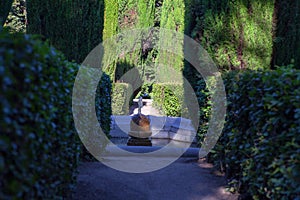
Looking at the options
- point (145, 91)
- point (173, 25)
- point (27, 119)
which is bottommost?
point (145, 91)

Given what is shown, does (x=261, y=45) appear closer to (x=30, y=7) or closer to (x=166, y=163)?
(x=166, y=163)

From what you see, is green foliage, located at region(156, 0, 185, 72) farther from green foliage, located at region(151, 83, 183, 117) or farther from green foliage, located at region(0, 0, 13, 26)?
green foliage, located at region(0, 0, 13, 26)

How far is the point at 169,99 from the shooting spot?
610 inches

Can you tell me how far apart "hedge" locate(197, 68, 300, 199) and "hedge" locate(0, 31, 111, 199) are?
66.0 inches

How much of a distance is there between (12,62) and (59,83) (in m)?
1.01

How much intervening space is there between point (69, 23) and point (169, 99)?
270 inches

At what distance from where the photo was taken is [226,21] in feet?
21.9

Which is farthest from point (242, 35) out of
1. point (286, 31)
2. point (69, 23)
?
point (69, 23)

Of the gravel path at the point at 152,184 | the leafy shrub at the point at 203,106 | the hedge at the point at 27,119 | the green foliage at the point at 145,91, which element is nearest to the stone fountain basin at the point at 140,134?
the leafy shrub at the point at 203,106

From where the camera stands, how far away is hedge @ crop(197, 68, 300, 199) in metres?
2.56

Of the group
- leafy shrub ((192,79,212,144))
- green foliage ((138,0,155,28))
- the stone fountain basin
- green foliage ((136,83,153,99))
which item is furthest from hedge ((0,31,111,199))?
green foliage ((136,83,153,99))

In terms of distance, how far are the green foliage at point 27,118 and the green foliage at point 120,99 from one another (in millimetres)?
12005

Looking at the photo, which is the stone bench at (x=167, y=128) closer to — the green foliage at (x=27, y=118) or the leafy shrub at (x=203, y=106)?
the leafy shrub at (x=203, y=106)

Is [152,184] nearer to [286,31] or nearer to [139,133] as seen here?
[139,133]
